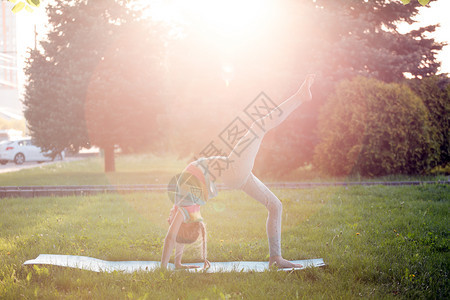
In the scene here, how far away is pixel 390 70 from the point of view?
16203 millimetres

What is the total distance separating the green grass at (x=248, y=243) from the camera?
4.20 metres

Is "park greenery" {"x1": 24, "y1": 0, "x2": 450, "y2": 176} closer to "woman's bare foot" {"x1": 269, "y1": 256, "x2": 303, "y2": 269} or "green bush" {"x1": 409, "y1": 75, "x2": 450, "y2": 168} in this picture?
"green bush" {"x1": 409, "y1": 75, "x2": 450, "y2": 168}

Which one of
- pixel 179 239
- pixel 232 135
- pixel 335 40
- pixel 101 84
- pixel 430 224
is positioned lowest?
pixel 430 224

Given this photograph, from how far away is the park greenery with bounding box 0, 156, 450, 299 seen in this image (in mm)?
4206

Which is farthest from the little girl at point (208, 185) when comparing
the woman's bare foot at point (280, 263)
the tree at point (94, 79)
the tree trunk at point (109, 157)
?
the tree trunk at point (109, 157)

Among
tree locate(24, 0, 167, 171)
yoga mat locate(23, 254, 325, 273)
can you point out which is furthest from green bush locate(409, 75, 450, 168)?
yoga mat locate(23, 254, 325, 273)

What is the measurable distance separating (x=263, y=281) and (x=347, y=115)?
10387 millimetres

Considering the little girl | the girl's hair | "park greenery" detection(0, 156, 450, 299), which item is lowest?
"park greenery" detection(0, 156, 450, 299)

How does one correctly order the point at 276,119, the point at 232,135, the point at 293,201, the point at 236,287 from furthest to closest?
the point at 232,135 → the point at 293,201 → the point at 276,119 → the point at 236,287

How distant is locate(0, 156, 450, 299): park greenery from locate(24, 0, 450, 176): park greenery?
4728mm

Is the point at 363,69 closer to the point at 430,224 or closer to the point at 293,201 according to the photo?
the point at 293,201

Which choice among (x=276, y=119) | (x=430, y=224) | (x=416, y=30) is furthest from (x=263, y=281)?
(x=416, y=30)

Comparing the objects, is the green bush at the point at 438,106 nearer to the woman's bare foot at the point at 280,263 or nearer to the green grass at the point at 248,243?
the green grass at the point at 248,243

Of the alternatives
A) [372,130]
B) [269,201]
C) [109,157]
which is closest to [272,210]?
[269,201]
